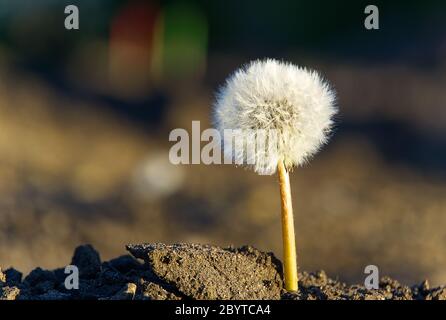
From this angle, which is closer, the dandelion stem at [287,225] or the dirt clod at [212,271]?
the dirt clod at [212,271]

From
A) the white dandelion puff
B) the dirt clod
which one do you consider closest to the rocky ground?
the dirt clod

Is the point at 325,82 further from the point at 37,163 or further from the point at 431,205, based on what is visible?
the point at 37,163

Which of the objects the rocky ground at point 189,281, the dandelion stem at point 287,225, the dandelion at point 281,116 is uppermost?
the dandelion at point 281,116

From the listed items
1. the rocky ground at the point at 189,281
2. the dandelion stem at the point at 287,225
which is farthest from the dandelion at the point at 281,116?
the rocky ground at the point at 189,281

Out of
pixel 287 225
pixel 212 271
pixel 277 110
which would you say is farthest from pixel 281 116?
pixel 212 271

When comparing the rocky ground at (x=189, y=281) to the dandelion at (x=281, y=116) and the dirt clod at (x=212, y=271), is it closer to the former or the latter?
the dirt clod at (x=212, y=271)

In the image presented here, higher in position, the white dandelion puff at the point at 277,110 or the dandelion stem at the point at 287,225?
the white dandelion puff at the point at 277,110

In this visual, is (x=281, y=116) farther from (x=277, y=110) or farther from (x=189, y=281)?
(x=189, y=281)

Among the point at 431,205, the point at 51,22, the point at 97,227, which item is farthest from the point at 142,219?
the point at 51,22
